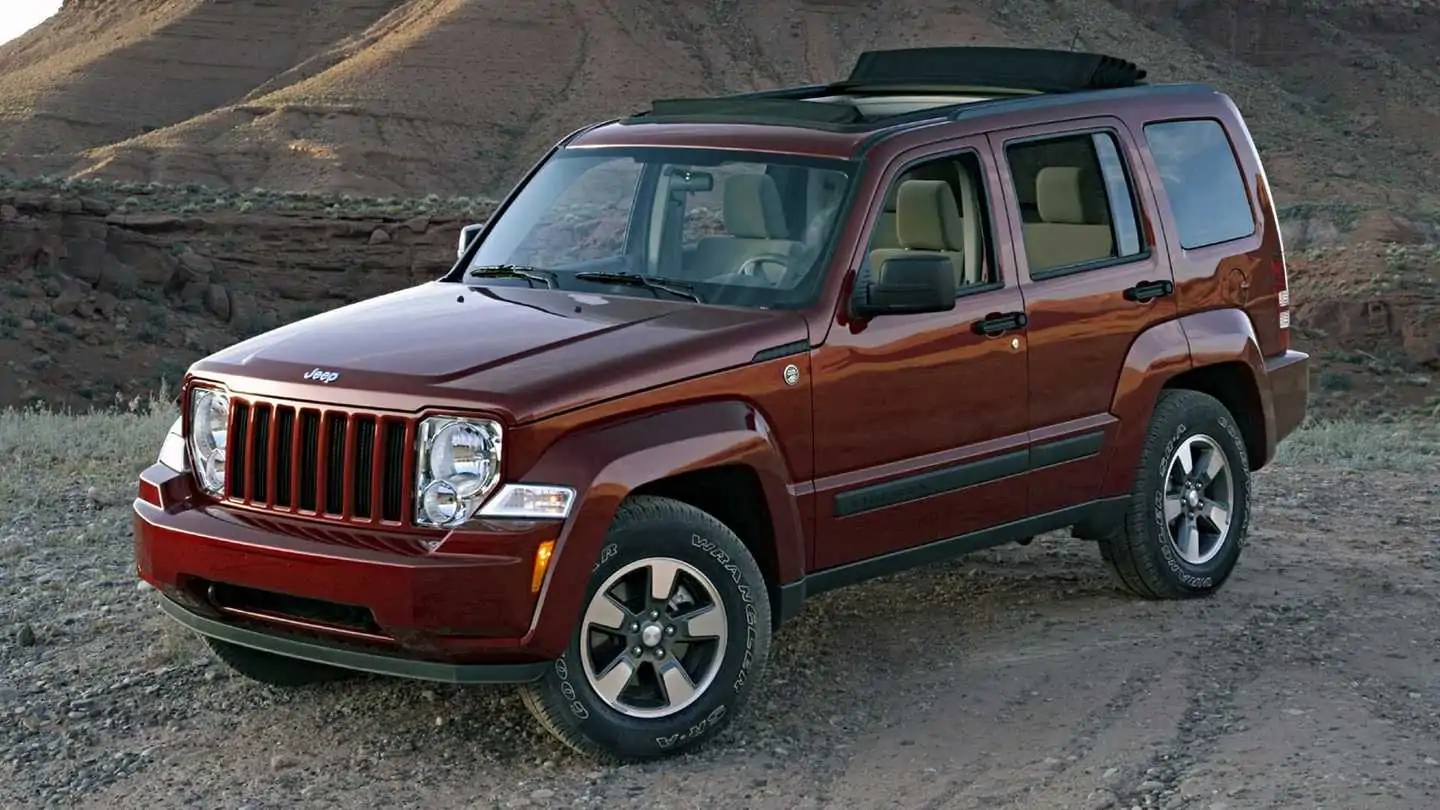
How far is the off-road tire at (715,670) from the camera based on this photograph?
4984 millimetres

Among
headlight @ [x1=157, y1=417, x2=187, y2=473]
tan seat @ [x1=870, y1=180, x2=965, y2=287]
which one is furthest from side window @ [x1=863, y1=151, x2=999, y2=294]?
headlight @ [x1=157, y1=417, x2=187, y2=473]

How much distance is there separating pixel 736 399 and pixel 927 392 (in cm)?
82

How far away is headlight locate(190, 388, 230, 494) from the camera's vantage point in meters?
5.30

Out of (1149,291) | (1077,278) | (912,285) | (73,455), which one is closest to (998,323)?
(1077,278)

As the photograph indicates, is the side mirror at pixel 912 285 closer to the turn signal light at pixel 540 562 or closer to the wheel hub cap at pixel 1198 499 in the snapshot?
the turn signal light at pixel 540 562

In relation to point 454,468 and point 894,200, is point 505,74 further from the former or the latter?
point 454,468

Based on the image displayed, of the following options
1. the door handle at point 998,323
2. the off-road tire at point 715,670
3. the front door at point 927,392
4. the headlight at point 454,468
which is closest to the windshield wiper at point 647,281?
the front door at point 927,392

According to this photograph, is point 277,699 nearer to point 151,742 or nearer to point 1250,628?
point 151,742

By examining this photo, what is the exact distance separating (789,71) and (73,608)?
68265mm

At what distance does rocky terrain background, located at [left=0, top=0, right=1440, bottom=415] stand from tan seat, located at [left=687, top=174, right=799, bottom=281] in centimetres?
2145

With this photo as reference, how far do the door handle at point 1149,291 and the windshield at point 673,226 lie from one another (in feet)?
4.45

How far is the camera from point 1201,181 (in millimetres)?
7102

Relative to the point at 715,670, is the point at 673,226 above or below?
above

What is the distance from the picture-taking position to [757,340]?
532cm
